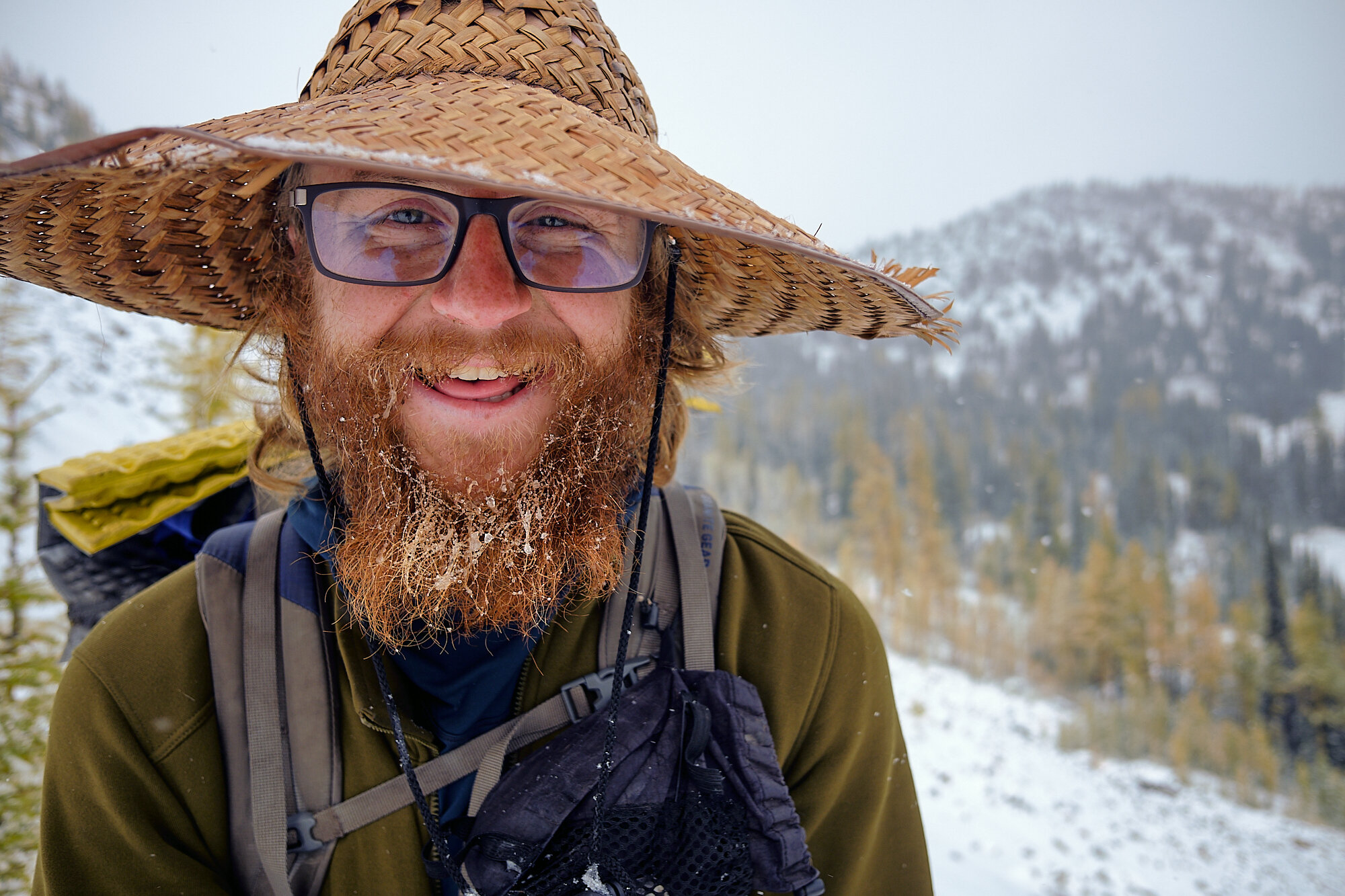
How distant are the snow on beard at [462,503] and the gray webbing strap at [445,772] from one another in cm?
17

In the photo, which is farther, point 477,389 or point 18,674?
point 18,674

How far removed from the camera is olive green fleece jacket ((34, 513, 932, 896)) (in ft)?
3.58

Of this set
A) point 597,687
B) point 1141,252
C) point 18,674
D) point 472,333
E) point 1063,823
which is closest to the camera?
point 472,333

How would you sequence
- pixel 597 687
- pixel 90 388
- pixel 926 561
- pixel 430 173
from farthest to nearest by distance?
pixel 926 561 → pixel 90 388 → pixel 597 687 → pixel 430 173

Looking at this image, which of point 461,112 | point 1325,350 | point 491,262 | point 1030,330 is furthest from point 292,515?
point 1030,330

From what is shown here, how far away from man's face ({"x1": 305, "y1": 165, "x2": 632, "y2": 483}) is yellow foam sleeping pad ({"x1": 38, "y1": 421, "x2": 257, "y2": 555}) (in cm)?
89

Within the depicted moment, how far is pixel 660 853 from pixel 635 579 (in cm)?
49

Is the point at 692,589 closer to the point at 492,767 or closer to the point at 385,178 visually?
the point at 492,767

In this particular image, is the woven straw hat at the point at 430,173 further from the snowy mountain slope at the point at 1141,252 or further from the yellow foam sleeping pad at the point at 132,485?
the snowy mountain slope at the point at 1141,252

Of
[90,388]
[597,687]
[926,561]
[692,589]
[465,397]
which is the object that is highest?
[465,397]

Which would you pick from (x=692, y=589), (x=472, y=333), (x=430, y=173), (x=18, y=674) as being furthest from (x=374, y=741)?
(x=18, y=674)

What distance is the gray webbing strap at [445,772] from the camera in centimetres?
113

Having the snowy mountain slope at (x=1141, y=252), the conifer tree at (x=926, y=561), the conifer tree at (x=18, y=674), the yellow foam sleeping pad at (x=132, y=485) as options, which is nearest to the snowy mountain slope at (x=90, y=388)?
the conifer tree at (x=18, y=674)

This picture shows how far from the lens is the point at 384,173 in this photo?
101cm
